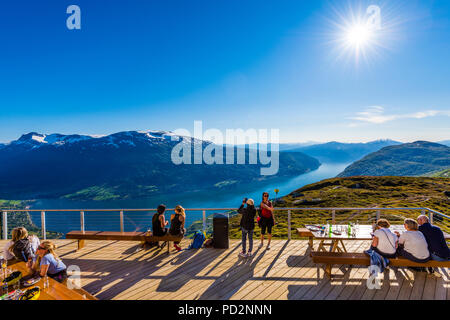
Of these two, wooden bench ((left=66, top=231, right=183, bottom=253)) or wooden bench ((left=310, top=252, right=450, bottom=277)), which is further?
wooden bench ((left=66, top=231, right=183, bottom=253))

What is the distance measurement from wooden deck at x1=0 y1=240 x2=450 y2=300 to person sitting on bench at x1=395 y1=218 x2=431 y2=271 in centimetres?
52

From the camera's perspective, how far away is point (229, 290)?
434 centimetres

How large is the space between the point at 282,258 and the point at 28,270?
16.9 feet

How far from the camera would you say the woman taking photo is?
3.76m

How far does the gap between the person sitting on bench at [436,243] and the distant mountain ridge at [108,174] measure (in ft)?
442

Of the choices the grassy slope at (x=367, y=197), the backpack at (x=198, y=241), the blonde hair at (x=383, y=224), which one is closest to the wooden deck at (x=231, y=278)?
the backpack at (x=198, y=241)

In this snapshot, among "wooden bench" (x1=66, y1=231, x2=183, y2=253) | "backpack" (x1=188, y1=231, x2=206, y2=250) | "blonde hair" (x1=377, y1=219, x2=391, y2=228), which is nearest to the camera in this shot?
"blonde hair" (x1=377, y1=219, x2=391, y2=228)

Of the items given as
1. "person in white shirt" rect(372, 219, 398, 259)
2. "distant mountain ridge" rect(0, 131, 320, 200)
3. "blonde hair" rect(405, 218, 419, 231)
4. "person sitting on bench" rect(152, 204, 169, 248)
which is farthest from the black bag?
"distant mountain ridge" rect(0, 131, 320, 200)

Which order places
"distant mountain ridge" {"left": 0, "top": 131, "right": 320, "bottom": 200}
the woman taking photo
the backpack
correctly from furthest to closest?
"distant mountain ridge" {"left": 0, "top": 131, "right": 320, "bottom": 200}
the backpack
the woman taking photo

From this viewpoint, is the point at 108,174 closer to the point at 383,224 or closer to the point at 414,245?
the point at 383,224

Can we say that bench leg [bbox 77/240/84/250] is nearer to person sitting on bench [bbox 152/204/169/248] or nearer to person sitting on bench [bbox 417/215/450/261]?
person sitting on bench [bbox 152/204/169/248]

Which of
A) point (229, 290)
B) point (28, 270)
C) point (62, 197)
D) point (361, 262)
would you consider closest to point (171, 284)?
point (229, 290)

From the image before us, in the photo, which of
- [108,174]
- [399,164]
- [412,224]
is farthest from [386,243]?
[399,164]
